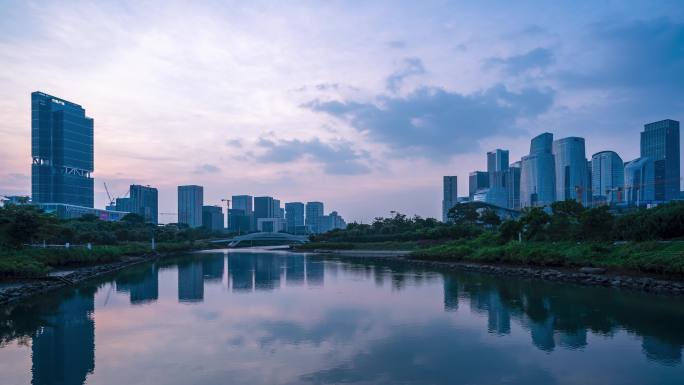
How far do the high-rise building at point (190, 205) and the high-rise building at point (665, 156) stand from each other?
13128 cm

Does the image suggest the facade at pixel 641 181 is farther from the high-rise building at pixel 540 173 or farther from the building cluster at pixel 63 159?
the building cluster at pixel 63 159

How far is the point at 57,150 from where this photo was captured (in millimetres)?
116562

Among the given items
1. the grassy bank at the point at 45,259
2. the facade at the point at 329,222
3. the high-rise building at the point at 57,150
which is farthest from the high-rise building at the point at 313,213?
the grassy bank at the point at 45,259

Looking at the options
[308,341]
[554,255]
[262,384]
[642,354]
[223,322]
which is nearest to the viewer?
[262,384]

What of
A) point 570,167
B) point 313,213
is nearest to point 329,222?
point 313,213

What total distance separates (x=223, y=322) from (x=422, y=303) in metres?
7.66

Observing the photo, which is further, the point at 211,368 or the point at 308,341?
the point at 308,341

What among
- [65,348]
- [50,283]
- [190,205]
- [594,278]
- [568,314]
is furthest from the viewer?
[190,205]

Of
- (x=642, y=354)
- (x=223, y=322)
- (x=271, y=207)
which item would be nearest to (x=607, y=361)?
(x=642, y=354)

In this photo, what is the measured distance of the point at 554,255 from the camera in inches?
963

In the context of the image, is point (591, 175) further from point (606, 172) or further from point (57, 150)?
point (57, 150)

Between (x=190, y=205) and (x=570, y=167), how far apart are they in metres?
118

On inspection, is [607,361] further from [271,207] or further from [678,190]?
[271,207]

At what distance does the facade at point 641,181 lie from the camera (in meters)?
102
